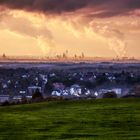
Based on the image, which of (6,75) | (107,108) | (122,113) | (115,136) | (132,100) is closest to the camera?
(115,136)

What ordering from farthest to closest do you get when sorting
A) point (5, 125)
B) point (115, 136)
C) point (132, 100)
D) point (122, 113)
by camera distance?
point (132, 100)
point (122, 113)
point (5, 125)
point (115, 136)

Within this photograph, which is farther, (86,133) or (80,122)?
(80,122)

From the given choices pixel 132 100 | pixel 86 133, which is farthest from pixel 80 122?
pixel 132 100

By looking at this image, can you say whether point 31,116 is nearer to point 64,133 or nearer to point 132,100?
point 64,133

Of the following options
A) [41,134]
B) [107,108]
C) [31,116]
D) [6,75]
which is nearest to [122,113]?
[107,108]

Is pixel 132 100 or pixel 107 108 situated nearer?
pixel 107 108

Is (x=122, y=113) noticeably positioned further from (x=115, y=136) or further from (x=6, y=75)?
(x=6, y=75)
